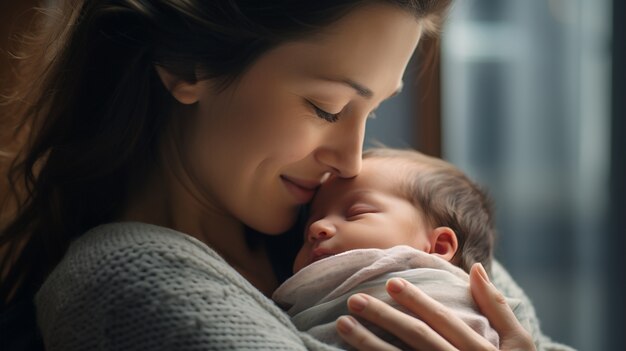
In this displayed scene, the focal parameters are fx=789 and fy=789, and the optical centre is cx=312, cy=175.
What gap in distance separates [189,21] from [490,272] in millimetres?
698

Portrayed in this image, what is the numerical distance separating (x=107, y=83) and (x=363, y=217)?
45 centimetres

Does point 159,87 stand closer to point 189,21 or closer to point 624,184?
point 189,21

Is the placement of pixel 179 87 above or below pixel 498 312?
above

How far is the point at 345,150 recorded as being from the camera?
1230mm

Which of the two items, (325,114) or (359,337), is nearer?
(359,337)

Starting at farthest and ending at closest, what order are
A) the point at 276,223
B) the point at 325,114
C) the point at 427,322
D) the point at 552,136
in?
the point at 552,136
the point at 276,223
the point at 325,114
the point at 427,322

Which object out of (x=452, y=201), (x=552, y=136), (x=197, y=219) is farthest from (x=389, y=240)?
(x=552, y=136)

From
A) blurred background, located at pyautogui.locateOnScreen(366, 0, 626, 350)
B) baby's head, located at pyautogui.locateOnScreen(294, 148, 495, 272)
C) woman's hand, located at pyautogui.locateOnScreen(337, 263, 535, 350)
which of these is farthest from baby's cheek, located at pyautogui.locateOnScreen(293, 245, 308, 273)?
blurred background, located at pyautogui.locateOnScreen(366, 0, 626, 350)

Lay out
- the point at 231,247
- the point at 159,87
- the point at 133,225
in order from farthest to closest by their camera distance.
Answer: the point at 231,247 < the point at 159,87 < the point at 133,225

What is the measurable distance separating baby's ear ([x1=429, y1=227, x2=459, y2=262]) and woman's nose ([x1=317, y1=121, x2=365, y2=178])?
6.5 inches

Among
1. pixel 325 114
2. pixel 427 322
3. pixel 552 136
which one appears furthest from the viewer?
pixel 552 136

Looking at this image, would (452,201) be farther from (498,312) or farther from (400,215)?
(498,312)

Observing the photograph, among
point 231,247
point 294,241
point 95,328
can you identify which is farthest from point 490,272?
point 95,328

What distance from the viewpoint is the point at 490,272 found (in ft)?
4.65
